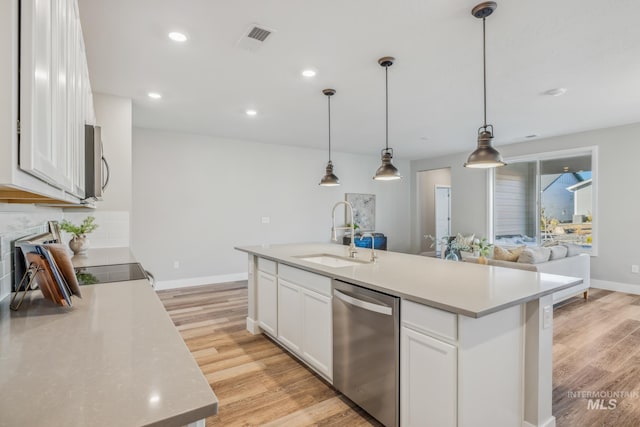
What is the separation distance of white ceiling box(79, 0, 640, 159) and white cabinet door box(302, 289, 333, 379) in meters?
1.99

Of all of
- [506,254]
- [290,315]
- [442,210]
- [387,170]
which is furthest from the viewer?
[442,210]

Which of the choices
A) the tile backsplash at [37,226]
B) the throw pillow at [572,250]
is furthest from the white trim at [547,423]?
the throw pillow at [572,250]

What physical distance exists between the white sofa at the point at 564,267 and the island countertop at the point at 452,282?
199 centimetres

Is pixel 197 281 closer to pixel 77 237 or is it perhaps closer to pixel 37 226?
pixel 77 237

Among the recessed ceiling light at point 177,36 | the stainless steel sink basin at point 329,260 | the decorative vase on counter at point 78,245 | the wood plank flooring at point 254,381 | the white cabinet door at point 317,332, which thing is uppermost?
the recessed ceiling light at point 177,36

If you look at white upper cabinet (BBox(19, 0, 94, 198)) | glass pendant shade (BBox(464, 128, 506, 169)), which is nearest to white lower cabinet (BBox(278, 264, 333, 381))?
glass pendant shade (BBox(464, 128, 506, 169))

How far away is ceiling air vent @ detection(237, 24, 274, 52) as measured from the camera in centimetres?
238

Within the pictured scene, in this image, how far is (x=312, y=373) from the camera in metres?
2.64

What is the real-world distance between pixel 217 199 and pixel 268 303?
10.2 ft

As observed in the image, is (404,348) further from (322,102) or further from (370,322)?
(322,102)

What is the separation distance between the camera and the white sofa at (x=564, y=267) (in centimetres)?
399

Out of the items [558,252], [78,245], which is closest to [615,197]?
[558,252]

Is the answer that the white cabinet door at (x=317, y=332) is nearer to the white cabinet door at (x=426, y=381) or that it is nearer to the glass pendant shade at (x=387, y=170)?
the white cabinet door at (x=426, y=381)
